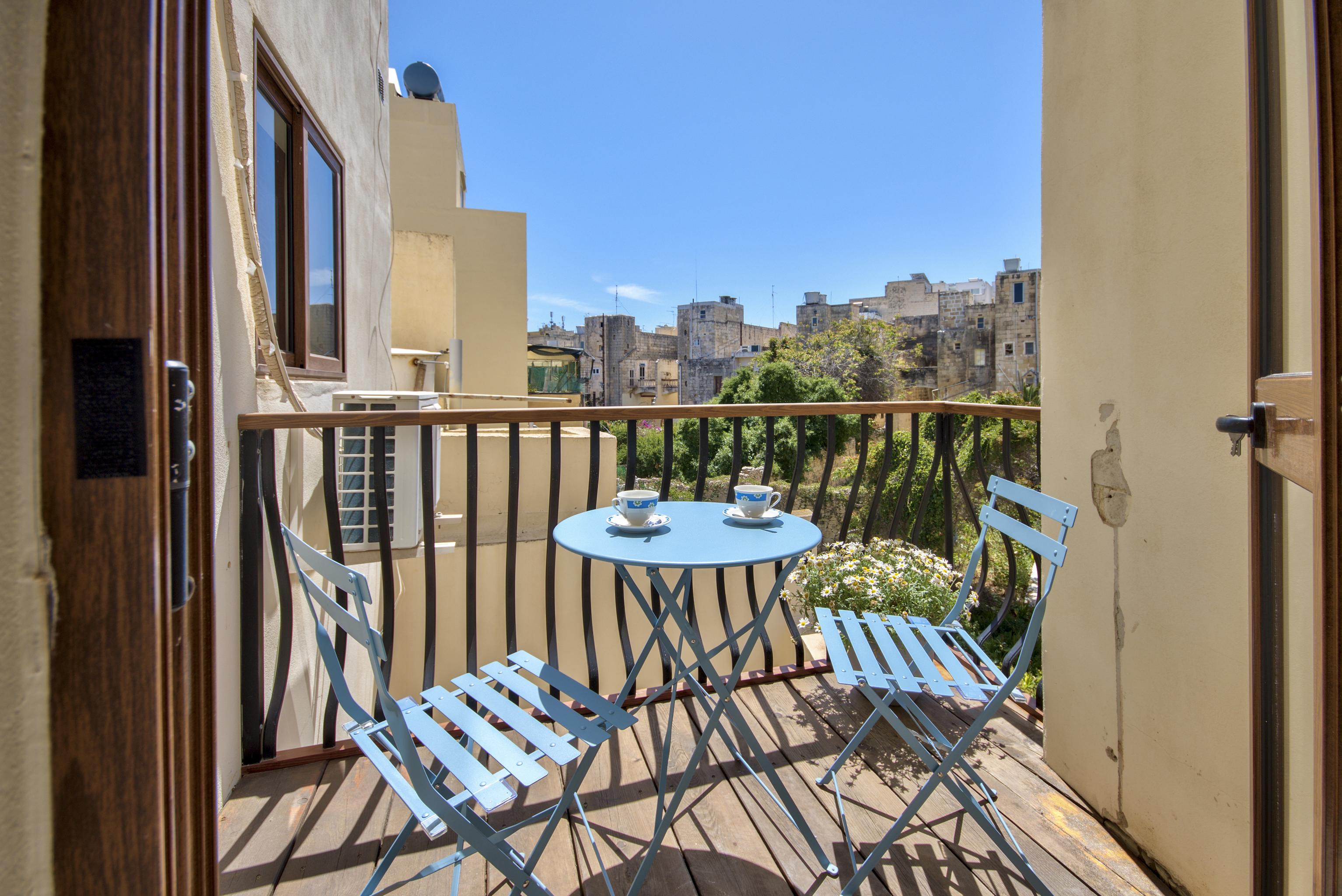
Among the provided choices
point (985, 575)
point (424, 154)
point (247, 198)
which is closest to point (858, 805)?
point (985, 575)

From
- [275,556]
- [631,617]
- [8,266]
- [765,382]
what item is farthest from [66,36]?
[765,382]

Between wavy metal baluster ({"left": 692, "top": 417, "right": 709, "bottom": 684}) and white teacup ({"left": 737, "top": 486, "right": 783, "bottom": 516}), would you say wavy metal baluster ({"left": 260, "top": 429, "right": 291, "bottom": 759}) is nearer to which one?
wavy metal baluster ({"left": 692, "top": 417, "right": 709, "bottom": 684})

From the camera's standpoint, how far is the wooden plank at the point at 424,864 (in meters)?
1.58

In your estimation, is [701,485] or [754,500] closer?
[754,500]

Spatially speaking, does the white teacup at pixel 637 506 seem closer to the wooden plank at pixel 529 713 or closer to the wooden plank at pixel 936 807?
the wooden plank at pixel 529 713

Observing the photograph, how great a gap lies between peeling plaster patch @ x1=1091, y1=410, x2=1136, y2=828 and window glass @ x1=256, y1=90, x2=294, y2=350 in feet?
9.41

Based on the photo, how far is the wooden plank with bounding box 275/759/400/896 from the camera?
5.23 feet

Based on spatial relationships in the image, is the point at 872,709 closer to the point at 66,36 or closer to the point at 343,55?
the point at 66,36

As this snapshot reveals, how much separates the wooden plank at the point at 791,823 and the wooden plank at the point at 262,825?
46.9 inches

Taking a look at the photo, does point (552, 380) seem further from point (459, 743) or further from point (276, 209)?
point (459, 743)

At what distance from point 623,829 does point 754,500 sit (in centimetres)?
97

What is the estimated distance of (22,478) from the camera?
0.45m

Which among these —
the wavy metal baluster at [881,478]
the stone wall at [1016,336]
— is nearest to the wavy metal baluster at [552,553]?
the wavy metal baluster at [881,478]

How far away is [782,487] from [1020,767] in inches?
699
